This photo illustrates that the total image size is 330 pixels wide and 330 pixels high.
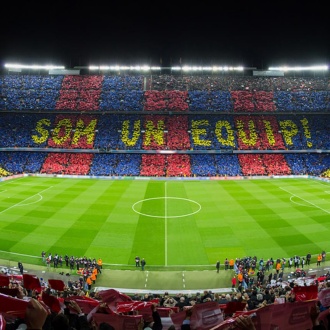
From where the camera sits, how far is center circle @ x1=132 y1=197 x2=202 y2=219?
39.5 meters

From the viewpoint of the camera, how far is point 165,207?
42.5 meters

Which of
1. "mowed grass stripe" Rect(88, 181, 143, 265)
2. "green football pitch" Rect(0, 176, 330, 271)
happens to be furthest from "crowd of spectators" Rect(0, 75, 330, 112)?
"mowed grass stripe" Rect(88, 181, 143, 265)

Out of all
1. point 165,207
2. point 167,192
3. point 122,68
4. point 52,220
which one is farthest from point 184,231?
point 122,68

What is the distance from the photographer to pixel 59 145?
74.9m

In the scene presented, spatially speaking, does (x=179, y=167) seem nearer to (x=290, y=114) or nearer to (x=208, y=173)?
(x=208, y=173)

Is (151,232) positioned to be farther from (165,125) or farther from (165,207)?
(165,125)

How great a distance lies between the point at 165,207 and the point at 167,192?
363 inches

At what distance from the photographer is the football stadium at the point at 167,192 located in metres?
15.5

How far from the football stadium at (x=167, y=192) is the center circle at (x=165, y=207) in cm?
38

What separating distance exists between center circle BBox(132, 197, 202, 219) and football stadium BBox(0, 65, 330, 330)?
381mm

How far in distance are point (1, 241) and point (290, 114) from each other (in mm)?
74458

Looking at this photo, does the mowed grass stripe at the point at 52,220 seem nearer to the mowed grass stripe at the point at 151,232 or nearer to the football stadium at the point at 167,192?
the football stadium at the point at 167,192

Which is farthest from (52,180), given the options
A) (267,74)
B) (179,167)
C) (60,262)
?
(267,74)

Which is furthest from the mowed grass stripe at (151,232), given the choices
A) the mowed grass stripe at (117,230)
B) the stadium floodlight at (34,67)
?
the stadium floodlight at (34,67)
